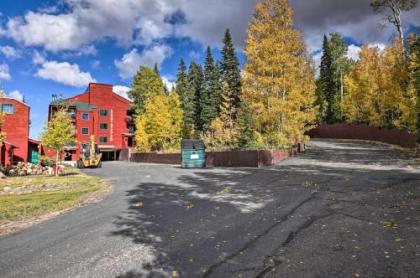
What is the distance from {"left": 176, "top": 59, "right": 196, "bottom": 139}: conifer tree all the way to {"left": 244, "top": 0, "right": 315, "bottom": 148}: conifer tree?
105ft

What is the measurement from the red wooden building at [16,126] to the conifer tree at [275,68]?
32.2 meters

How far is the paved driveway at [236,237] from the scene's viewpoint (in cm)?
546

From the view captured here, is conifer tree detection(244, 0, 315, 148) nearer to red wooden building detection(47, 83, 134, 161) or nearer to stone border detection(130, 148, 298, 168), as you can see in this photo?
stone border detection(130, 148, 298, 168)

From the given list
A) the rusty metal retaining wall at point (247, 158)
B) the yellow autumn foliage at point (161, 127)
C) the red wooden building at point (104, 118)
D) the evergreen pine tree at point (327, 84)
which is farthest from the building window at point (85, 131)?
the evergreen pine tree at point (327, 84)

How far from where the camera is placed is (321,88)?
67875 mm

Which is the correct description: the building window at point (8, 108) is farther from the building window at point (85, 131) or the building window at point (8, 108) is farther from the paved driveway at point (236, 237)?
the paved driveway at point (236, 237)

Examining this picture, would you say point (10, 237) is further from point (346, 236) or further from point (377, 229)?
point (377, 229)

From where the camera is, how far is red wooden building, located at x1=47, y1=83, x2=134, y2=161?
214 ft

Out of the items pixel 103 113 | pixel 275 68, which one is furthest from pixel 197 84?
pixel 275 68

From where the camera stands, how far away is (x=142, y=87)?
67375 mm

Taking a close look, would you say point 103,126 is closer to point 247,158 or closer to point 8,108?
point 8,108

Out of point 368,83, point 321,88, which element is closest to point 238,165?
point 368,83

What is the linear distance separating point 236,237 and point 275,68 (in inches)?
818

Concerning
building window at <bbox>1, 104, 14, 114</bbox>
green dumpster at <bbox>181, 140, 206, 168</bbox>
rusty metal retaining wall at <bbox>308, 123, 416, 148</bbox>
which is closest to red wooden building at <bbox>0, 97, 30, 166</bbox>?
building window at <bbox>1, 104, 14, 114</bbox>
